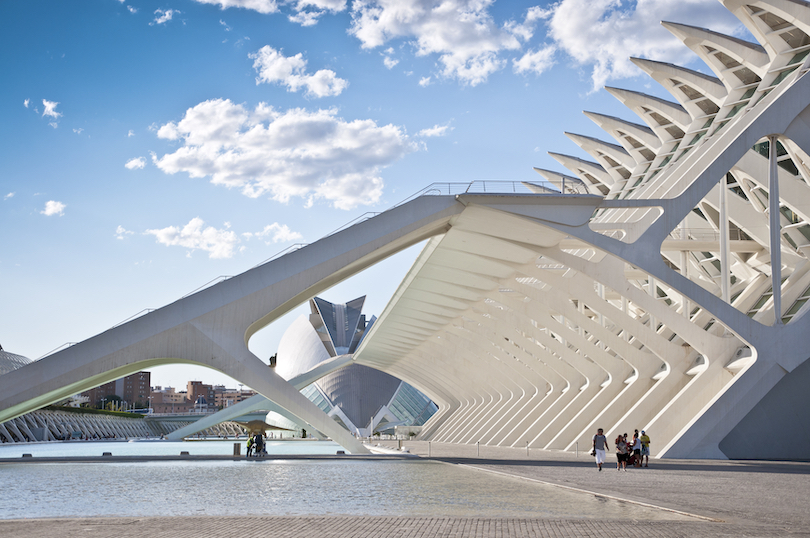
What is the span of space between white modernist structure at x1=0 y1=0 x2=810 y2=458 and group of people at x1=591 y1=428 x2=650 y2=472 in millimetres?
1390

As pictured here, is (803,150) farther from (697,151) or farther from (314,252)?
(314,252)

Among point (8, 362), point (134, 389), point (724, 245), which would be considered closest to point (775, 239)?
point (724, 245)

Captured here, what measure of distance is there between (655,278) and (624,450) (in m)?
5.48

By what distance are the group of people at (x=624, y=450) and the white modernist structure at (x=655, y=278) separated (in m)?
1.39

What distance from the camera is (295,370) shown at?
243 feet

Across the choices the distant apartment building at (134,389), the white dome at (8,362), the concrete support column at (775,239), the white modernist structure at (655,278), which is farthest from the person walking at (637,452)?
the distant apartment building at (134,389)

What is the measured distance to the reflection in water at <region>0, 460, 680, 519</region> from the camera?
8.52 m

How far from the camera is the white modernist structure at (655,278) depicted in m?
19.8

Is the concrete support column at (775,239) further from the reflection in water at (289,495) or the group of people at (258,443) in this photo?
the group of people at (258,443)

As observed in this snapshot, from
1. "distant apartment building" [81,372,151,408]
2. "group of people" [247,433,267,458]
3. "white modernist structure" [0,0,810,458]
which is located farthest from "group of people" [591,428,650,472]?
"distant apartment building" [81,372,151,408]

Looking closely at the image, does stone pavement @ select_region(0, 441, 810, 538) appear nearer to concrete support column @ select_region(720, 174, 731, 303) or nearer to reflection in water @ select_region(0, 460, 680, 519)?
reflection in water @ select_region(0, 460, 680, 519)

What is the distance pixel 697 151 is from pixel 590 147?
39.2ft

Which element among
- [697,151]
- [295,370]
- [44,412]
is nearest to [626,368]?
[697,151]

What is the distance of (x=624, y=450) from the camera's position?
1684cm
